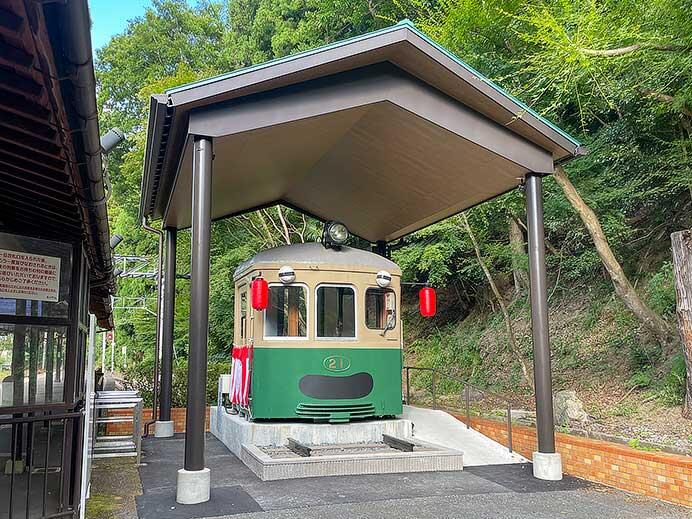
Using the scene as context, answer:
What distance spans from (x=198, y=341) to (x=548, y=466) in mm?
3548

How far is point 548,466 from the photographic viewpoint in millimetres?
5625

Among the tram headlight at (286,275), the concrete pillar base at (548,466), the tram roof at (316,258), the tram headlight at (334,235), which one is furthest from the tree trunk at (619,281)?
the tram headlight at (286,275)

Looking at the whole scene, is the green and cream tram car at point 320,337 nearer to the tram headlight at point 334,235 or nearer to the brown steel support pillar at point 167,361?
the tram headlight at point 334,235

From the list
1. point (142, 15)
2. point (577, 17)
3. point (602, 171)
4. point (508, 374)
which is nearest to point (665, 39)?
point (577, 17)

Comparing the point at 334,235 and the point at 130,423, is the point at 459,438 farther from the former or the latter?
the point at 130,423

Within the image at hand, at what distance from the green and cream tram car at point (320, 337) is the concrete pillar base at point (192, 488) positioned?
2.02 meters

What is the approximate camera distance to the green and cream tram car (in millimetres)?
6871

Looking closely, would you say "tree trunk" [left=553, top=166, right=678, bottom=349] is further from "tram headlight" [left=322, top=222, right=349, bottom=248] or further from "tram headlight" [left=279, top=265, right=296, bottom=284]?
"tram headlight" [left=279, top=265, right=296, bottom=284]

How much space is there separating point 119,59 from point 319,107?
2173cm

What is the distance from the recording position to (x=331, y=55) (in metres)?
5.27

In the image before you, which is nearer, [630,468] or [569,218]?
[630,468]

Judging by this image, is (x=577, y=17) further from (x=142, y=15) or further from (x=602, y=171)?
(x=142, y=15)

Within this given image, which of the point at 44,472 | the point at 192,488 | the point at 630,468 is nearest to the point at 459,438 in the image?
the point at 630,468

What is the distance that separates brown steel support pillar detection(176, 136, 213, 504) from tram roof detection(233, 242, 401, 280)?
83.2 inches
